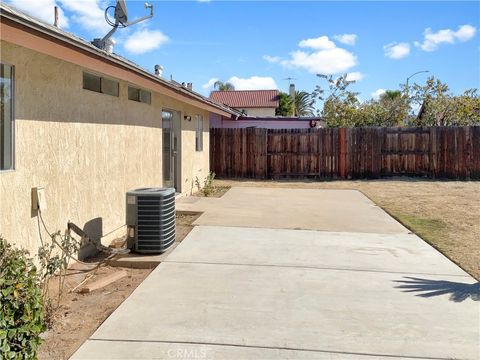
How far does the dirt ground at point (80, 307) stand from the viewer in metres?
3.94

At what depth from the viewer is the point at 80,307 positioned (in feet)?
15.9

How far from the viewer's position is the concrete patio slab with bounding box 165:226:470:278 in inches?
250

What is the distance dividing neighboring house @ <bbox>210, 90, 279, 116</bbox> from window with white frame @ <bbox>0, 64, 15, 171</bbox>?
137ft

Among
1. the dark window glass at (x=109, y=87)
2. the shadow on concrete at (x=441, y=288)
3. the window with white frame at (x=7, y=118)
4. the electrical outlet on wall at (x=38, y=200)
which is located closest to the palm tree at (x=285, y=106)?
the dark window glass at (x=109, y=87)

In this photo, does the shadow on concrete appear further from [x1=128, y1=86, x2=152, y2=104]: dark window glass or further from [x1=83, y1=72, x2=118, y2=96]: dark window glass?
[x1=128, y1=86, x2=152, y2=104]: dark window glass

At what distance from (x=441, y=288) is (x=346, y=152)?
14.1 metres

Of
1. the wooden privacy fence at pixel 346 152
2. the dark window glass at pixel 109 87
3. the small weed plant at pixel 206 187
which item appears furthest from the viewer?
the wooden privacy fence at pixel 346 152

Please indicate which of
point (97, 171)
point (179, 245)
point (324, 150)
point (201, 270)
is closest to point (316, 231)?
point (179, 245)

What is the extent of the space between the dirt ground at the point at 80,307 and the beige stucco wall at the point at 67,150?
65 centimetres

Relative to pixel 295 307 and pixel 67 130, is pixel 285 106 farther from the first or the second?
Result: pixel 295 307

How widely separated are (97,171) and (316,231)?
3866 mm

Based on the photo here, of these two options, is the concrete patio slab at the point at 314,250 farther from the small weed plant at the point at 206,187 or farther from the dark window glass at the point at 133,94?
the small weed plant at the point at 206,187

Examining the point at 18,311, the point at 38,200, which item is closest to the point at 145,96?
the point at 38,200

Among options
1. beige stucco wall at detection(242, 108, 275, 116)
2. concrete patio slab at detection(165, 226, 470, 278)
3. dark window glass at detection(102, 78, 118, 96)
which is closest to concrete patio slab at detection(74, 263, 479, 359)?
concrete patio slab at detection(165, 226, 470, 278)
